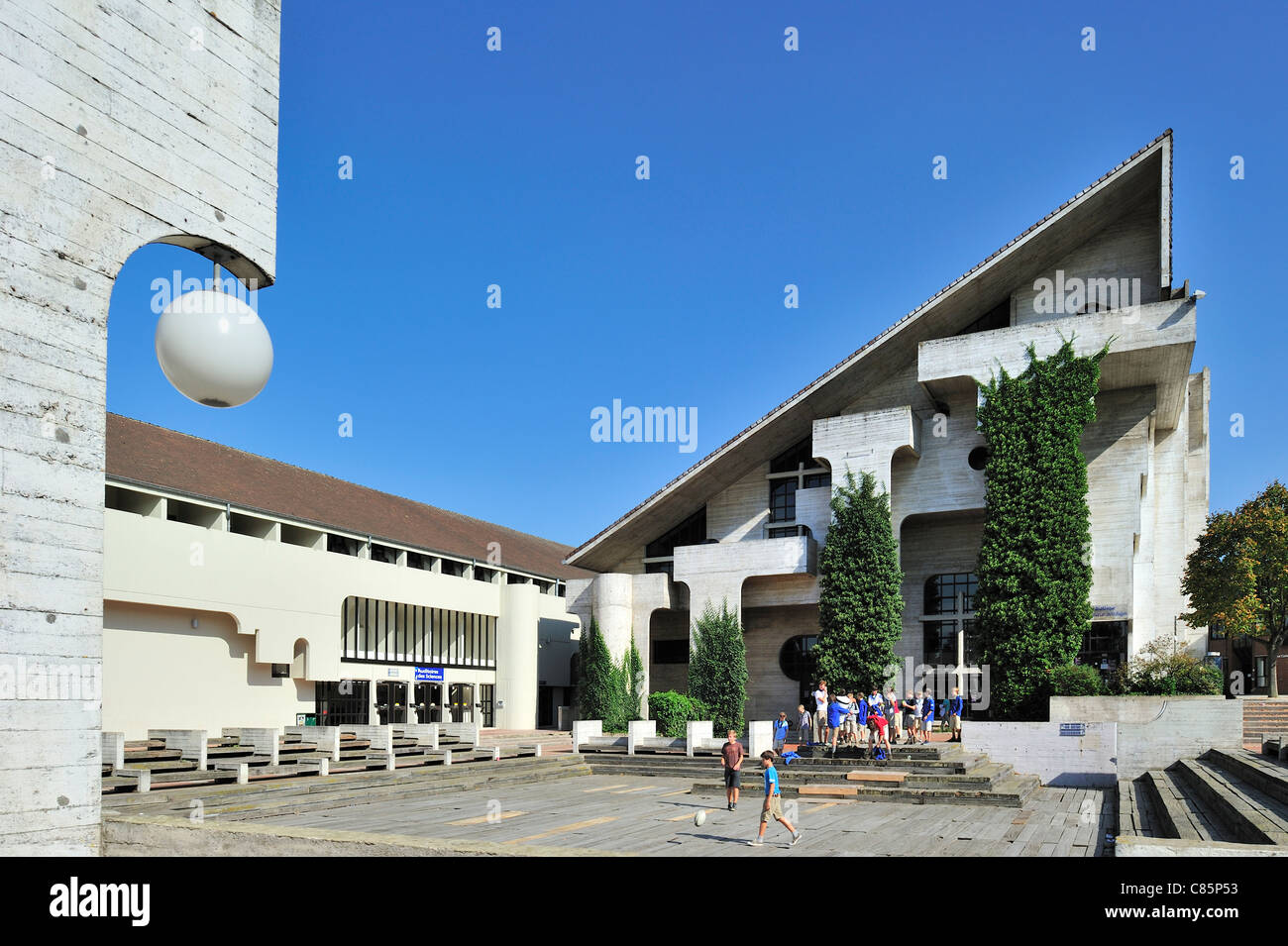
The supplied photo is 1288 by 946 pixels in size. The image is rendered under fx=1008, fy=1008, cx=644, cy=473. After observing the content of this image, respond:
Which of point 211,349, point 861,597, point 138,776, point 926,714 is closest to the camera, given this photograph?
point 211,349

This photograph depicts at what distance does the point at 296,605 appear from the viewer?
34906 mm

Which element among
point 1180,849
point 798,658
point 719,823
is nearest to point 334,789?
point 719,823

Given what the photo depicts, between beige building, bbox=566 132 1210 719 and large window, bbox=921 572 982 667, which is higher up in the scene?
beige building, bbox=566 132 1210 719

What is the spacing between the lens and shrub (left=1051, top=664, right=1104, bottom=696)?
2600 centimetres

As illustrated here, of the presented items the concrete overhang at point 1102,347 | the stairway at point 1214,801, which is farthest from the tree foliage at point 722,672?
the stairway at point 1214,801

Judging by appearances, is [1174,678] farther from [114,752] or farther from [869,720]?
[114,752]

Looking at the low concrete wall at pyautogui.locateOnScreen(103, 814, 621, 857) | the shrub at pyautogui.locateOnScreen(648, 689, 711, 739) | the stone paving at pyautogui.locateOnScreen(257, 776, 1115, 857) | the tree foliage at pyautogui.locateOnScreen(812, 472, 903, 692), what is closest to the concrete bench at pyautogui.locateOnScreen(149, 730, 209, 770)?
the stone paving at pyautogui.locateOnScreen(257, 776, 1115, 857)

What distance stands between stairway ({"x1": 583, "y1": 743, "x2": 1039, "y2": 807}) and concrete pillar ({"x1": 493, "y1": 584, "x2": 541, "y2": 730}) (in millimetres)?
18763

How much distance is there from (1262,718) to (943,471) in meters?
10.7

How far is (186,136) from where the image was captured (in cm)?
587

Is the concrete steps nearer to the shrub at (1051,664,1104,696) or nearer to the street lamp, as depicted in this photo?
the street lamp

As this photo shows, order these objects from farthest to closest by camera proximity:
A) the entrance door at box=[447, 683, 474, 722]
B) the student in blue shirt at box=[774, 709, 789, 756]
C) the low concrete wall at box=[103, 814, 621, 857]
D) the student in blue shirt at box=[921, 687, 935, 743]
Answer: the entrance door at box=[447, 683, 474, 722] → the student in blue shirt at box=[774, 709, 789, 756] → the student in blue shirt at box=[921, 687, 935, 743] → the low concrete wall at box=[103, 814, 621, 857]

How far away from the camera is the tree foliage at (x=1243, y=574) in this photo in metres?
31.4

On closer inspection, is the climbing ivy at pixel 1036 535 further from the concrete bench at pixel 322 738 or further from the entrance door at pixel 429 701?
the entrance door at pixel 429 701
